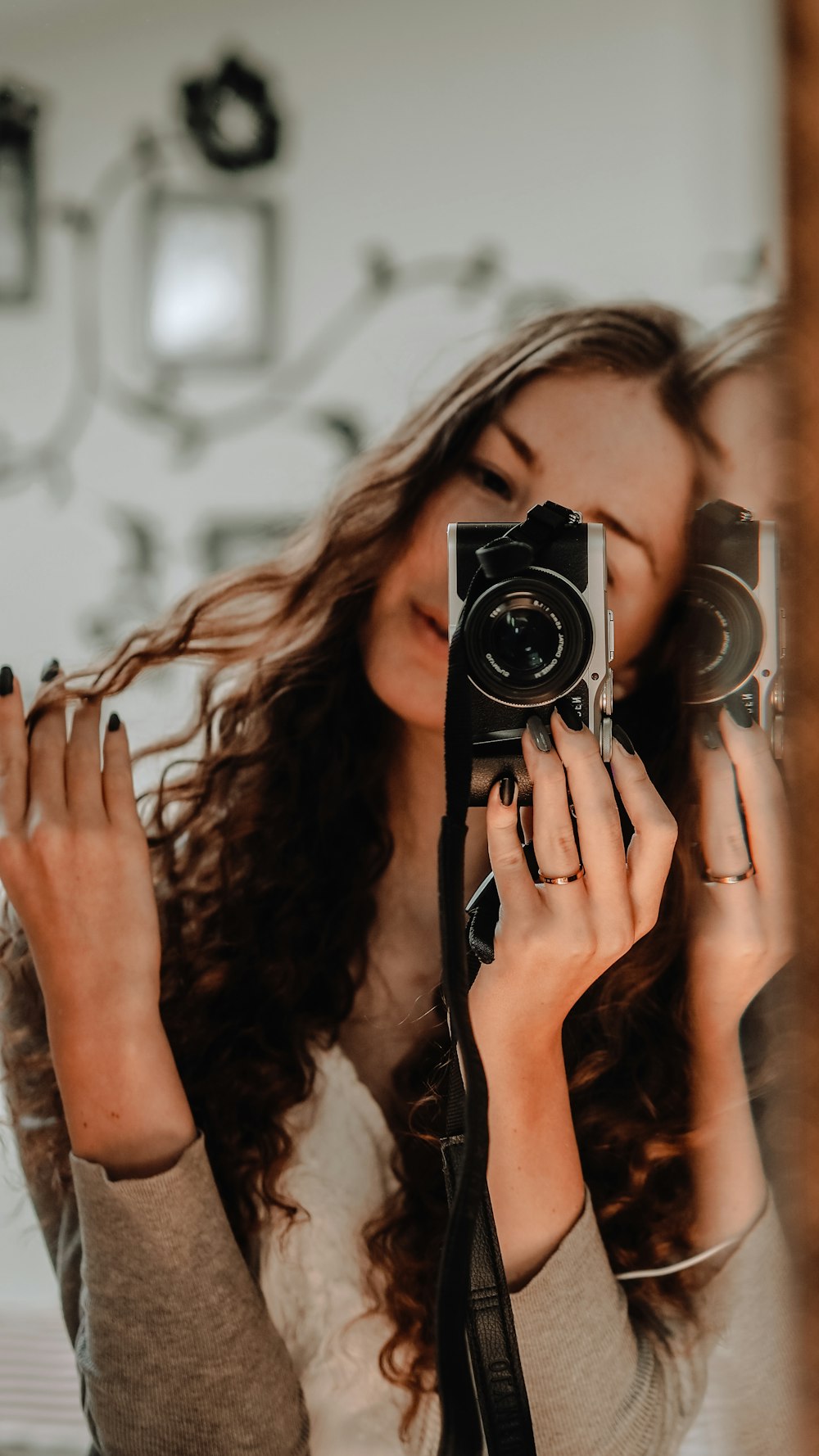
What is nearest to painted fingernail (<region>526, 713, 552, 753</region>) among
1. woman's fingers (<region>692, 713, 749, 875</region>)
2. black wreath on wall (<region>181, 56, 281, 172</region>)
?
woman's fingers (<region>692, 713, 749, 875</region>)

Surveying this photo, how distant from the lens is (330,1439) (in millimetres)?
591

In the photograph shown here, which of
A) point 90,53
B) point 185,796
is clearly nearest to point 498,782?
point 185,796

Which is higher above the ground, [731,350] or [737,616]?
[731,350]

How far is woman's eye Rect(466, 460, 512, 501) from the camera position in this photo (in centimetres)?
58

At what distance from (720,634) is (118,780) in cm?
36

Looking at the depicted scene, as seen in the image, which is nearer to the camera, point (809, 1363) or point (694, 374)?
point (809, 1363)

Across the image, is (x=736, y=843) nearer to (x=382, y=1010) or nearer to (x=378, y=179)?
(x=382, y=1010)

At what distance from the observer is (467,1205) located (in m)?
0.47

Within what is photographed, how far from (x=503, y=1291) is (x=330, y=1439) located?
0.17 meters

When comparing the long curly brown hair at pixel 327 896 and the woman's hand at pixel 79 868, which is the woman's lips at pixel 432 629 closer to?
the long curly brown hair at pixel 327 896

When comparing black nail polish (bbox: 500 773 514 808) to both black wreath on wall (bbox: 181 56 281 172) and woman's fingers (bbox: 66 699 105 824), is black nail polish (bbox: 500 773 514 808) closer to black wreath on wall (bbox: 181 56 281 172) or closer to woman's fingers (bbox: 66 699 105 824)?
woman's fingers (bbox: 66 699 105 824)

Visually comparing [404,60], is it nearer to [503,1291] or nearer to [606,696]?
[606,696]

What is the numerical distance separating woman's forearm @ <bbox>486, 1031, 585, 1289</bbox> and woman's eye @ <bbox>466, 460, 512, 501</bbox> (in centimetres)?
31

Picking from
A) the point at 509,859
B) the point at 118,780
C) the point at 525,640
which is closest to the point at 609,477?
the point at 525,640
